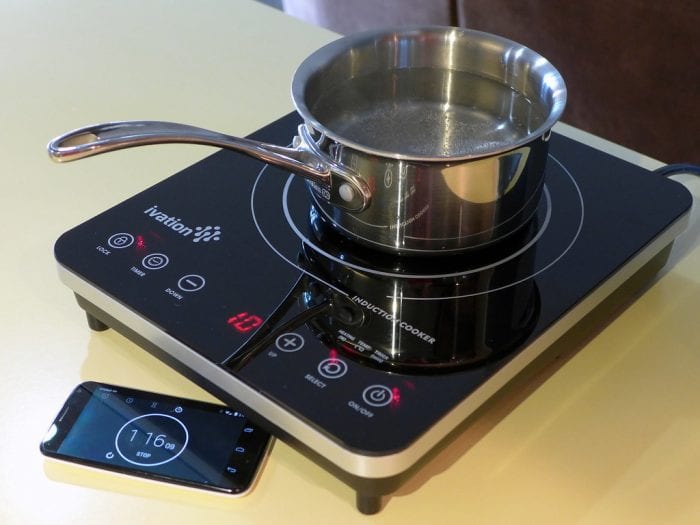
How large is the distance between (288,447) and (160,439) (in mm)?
77

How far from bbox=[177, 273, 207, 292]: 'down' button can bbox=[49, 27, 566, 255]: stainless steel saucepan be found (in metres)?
0.09

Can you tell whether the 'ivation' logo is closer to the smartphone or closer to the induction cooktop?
the induction cooktop

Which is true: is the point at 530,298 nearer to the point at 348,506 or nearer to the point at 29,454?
the point at 348,506

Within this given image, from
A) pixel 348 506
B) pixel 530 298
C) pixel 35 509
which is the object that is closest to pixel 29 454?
pixel 35 509

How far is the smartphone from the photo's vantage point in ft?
A: 1.76

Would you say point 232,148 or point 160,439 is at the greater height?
point 232,148

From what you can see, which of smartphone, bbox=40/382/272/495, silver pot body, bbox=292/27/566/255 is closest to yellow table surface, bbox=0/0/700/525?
smartphone, bbox=40/382/272/495

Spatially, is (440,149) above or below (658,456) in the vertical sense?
above

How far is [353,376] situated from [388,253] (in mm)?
111

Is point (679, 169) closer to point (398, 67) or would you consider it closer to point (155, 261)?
point (398, 67)

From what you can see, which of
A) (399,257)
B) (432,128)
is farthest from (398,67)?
(399,257)

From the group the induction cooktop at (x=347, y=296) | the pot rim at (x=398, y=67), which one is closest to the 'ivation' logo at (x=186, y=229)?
the induction cooktop at (x=347, y=296)

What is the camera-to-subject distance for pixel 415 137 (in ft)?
2.14

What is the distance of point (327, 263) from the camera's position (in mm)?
618
